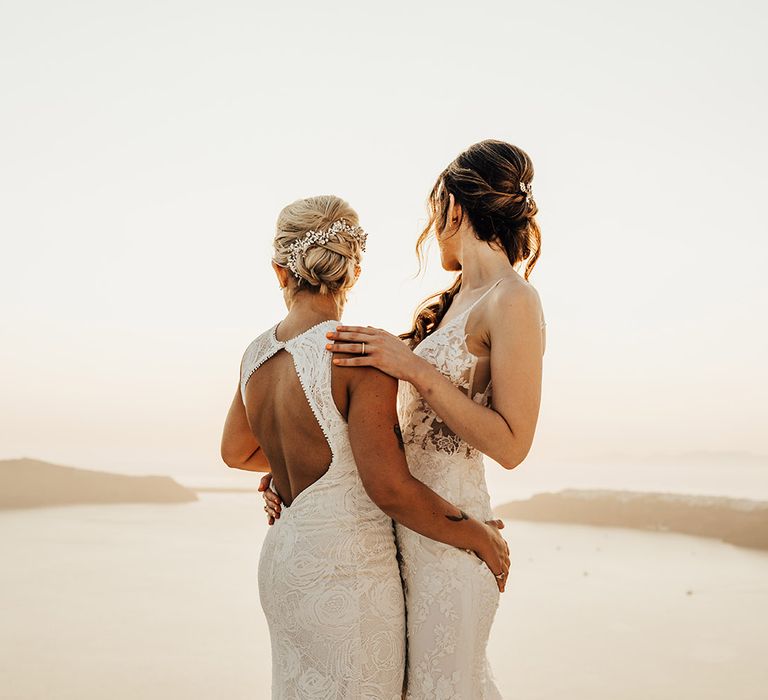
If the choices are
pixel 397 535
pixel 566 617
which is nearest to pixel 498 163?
pixel 397 535

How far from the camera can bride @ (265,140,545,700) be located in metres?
1.91

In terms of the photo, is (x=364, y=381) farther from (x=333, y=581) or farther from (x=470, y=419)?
(x=333, y=581)

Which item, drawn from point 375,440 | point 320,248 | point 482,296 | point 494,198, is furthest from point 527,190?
point 375,440

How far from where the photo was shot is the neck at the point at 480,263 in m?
2.28

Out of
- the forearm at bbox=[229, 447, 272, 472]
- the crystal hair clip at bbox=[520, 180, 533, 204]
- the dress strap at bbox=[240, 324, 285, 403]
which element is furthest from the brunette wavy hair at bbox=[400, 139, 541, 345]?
the forearm at bbox=[229, 447, 272, 472]

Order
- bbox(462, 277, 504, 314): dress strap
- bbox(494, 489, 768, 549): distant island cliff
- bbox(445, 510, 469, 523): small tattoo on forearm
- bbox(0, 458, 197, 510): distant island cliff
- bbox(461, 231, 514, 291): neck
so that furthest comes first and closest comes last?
bbox(0, 458, 197, 510): distant island cliff < bbox(494, 489, 768, 549): distant island cliff < bbox(461, 231, 514, 291): neck < bbox(462, 277, 504, 314): dress strap < bbox(445, 510, 469, 523): small tattoo on forearm

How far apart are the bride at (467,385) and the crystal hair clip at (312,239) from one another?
233 mm

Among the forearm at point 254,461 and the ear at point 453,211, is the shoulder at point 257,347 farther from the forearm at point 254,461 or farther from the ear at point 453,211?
the ear at point 453,211

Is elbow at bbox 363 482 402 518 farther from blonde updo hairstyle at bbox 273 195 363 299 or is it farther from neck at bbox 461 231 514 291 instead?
neck at bbox 461 231 514 291

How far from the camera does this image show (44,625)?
16.0 ft

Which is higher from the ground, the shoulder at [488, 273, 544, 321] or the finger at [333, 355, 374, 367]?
the shoulder at [488, 273, 544, 321]

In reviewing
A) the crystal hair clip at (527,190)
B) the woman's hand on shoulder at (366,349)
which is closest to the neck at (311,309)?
the woman's hand on shoulder at (366,349)

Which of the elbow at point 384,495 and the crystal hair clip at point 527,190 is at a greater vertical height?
the crystal hair clip at point 527,190

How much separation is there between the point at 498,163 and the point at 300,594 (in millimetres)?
1274
